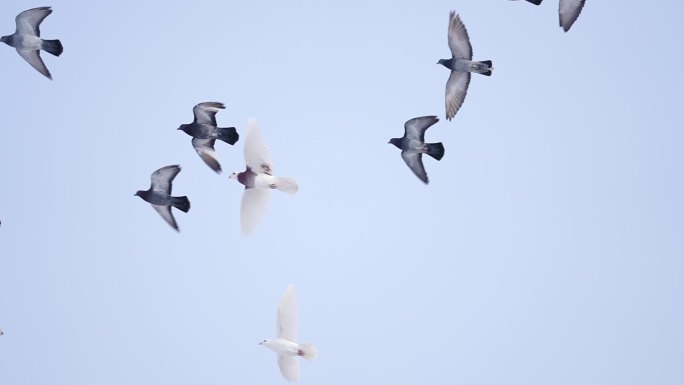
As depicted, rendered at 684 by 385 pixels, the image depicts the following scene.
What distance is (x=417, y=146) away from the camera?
22047 mm

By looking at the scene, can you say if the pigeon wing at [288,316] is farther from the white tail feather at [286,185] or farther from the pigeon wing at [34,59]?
the pigeon wing at [34,59]

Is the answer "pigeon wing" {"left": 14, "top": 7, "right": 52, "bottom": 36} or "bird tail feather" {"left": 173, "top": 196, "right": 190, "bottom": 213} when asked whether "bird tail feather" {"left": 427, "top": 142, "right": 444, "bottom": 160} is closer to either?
"bird tail feather" {"left": 173, "top": 196, "right": 190, "bottom": 213}

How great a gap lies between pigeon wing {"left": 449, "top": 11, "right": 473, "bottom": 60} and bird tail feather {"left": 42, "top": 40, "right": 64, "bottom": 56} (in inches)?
380

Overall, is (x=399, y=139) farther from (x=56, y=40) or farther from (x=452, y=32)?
(x=56, y=40)

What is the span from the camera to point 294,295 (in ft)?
72.4

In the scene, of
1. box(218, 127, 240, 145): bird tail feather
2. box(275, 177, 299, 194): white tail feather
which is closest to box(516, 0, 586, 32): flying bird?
box(275, 177, 299, 194): white tail feather

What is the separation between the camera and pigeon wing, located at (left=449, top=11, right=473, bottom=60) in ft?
72.6

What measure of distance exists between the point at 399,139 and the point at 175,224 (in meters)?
5.79

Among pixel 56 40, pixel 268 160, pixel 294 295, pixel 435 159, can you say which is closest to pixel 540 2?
pixel 435 159

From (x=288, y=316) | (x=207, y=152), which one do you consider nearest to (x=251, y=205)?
(x=207, y=152)

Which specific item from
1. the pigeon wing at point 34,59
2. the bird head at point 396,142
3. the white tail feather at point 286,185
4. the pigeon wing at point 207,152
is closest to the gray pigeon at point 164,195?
the pigeon wing at point 207,152

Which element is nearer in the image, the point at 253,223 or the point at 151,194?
the point at 151,194

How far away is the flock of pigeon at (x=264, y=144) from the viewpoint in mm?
21422

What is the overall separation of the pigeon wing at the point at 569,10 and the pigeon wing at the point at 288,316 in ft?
30.3
